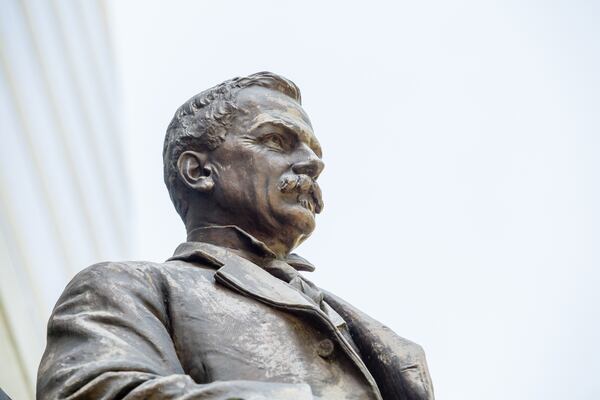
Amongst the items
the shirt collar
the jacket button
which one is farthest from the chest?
the shirt collar

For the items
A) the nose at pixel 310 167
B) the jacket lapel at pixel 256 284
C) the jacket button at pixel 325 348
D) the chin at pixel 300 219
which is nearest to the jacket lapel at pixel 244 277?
the jacket lapel at pixel 256 284

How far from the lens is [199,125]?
5441 millimetres

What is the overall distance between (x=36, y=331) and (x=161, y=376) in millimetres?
4170

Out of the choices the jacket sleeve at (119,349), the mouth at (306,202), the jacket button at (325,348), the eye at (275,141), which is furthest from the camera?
the eye at (275,141)

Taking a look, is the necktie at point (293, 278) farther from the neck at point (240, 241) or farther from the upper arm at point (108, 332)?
the upper arm at point (108, 332)

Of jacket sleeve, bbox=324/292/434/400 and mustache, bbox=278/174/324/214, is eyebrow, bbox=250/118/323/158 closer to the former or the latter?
mustache, bbox=278/174/324/214

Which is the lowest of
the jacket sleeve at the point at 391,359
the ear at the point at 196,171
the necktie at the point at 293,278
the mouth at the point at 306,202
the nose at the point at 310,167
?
the jacket sleeve at the point at 391,359

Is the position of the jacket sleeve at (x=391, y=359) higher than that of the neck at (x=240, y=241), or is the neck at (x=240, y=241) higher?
the neck at (x=240, y=241)

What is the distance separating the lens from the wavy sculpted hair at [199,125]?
17.7ft

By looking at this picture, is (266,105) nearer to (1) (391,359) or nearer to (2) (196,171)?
(2) (196,171)

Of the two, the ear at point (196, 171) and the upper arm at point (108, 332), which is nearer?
Result: the upper arm at point (108, 332)

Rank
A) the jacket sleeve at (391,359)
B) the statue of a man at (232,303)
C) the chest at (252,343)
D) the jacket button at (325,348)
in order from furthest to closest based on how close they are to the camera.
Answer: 1. the jacket sleeve at (391,359)
2. the jacket button at (325,348)
3. the chest at (252,343)
4. the statue of a man at (232,303)

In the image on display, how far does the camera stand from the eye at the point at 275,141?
17.6ft

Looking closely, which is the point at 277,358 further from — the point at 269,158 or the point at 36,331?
the point at 36,331
